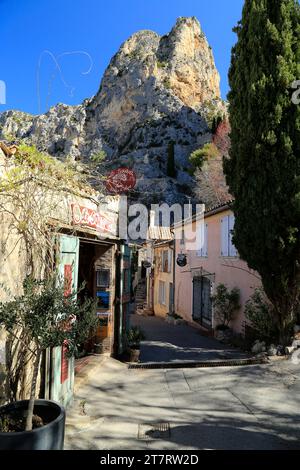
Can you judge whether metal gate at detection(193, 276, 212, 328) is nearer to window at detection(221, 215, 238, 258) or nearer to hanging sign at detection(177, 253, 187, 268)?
hanging sign at detection(177, 253, 187, 268)

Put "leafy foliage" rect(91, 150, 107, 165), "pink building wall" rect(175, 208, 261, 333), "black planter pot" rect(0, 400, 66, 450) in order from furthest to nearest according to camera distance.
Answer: "pink building wall" rect(175, 208, 261, 333) < "leafy foliage" rect(91, 150, 107, 165) < "black planter pot" rect(0, 400, 66, 450)

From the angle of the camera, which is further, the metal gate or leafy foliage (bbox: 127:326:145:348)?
the metal gate

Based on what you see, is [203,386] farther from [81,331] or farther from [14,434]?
[14,434]

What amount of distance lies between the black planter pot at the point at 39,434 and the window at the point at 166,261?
65.3 feet

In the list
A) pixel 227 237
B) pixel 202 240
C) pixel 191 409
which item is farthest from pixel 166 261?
pixel 191 409

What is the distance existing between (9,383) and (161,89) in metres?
70.2

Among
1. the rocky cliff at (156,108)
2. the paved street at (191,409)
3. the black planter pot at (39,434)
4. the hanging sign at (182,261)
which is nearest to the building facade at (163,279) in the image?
the hanging sign at (182,261)

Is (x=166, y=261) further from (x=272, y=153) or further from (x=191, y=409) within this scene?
(x=191, y=409)

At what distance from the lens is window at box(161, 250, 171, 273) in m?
23.7

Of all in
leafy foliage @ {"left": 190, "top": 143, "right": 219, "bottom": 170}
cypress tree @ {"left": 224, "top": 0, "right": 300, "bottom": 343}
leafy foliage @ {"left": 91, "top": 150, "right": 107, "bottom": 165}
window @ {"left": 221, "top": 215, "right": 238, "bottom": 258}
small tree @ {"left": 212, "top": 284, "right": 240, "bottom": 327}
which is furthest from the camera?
leafy foliage @ {"left": 190, "top": 143, "right": 219, "bottom": 170}

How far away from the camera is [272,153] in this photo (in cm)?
866

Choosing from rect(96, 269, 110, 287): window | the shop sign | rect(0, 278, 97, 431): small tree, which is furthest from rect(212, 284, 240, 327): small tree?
rect(0, 278, 97, 431): small tree
